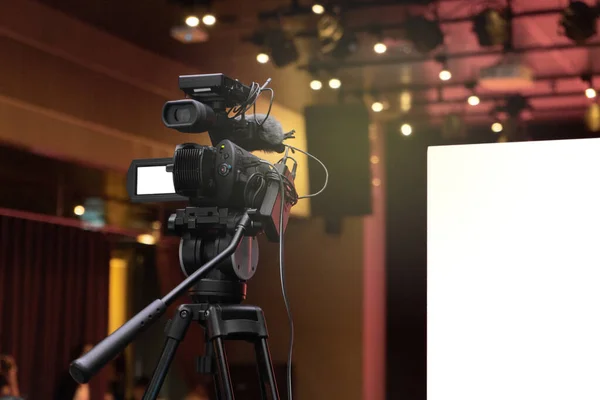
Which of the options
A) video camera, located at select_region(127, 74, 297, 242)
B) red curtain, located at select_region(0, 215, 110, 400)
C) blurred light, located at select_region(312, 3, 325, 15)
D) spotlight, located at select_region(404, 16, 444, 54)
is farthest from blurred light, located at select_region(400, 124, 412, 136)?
video camera, located at select_region(127, 74, 297, 242)

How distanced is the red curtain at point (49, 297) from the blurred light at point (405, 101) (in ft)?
7.29

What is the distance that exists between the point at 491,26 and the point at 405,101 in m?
0.93

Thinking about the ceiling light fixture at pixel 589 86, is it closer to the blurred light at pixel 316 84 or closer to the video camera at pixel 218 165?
the blurred light at pixel 316 84

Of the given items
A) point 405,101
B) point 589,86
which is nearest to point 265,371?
point 589,86

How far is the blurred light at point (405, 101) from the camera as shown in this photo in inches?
199

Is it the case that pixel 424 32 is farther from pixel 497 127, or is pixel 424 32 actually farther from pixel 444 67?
pixel 497 127

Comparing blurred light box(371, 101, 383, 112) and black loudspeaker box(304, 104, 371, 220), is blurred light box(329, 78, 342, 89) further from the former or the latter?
blurred light box(371, 101, 383, 112)

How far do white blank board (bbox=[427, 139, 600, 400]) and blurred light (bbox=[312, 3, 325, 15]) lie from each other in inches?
100

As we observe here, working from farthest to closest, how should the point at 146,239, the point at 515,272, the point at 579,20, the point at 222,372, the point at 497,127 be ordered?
the point at 146,239 < the point at 497,127 < the point at 579,20 < the point at 515,272 < the point at 222,372

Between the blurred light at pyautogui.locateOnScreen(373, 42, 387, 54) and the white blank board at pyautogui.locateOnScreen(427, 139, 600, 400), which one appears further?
the blurred light at pyautogui.locateOnScreen(373, 42, 387, 54)

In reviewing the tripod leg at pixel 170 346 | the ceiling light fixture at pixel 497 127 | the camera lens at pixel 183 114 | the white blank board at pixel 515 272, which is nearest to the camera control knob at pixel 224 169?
the camera lens at pixel 183 114

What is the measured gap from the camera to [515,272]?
6.54ft

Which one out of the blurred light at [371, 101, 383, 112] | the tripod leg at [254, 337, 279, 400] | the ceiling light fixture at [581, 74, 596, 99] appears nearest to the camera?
the tripod leg at [254, 337, 279, 400]

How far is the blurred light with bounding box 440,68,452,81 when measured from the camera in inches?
190
